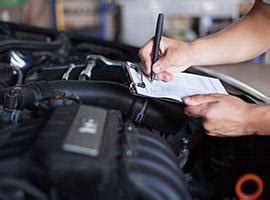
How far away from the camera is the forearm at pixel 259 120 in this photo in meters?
0.68

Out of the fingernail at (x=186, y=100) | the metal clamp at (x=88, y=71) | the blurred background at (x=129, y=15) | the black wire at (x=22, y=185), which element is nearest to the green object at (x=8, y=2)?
the blurred background at (x=129, y=15)

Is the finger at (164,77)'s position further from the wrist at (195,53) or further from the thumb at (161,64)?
the wrist at (195,53)

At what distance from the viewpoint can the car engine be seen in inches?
18.7

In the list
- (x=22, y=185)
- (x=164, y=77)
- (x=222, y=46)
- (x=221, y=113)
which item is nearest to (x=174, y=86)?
(x=164, y=77)

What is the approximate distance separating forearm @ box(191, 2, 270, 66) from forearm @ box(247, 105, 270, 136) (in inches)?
11.9

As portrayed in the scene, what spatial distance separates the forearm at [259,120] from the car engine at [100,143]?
0.06m

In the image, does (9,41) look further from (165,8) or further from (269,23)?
(165,8)

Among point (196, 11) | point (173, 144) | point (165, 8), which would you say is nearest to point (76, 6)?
point (165, 8)

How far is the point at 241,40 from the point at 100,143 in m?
0.63

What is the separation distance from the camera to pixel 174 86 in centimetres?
81

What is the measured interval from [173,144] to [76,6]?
2.14 m

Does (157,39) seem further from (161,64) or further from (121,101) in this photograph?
(121,101)

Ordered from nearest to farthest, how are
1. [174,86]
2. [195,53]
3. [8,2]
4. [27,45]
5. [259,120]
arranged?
[259,120] < [174,86] < [195,53] < [27,45] < [8,2]

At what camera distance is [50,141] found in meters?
0.48
